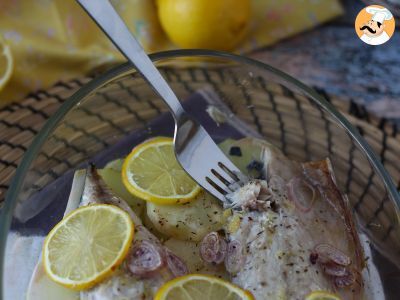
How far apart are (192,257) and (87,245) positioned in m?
0.22

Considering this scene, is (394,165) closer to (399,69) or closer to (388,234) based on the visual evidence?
(388,234)

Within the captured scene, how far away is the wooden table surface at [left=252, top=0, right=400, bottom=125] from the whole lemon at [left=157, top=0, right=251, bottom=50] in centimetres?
21

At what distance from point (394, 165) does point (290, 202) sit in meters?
0.46

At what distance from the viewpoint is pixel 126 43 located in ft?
Result: 3.99

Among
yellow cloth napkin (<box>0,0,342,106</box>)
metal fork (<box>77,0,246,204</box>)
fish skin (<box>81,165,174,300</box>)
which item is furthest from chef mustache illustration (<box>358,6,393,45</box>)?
fish skin (<box>81,165,174,300</box>)

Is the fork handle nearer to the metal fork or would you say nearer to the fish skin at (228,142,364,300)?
the metal fork

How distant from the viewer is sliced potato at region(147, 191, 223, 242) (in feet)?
4.14

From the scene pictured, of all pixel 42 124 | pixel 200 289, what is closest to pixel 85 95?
pixel 42 124

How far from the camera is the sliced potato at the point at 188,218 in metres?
1.26

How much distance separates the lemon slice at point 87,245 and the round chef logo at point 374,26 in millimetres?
1237

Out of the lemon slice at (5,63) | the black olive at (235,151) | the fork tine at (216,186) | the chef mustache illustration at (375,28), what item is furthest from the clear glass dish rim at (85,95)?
the chef mustache illustration at (375,28)

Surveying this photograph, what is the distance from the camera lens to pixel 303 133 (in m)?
1.62

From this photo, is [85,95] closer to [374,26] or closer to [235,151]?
[235,151]

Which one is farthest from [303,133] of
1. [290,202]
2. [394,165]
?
[290,202]
